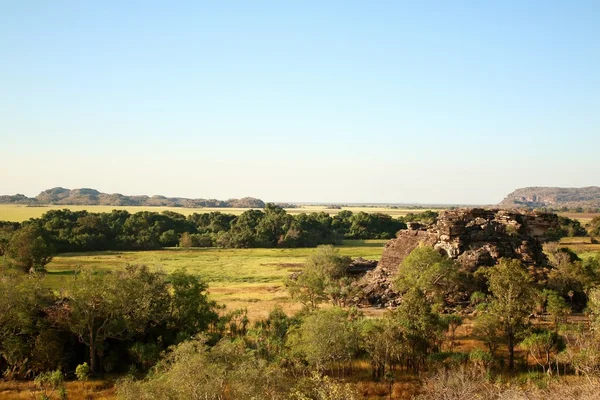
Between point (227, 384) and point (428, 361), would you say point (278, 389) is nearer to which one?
point (227, 384)

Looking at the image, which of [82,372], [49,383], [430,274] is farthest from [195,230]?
[49,383]

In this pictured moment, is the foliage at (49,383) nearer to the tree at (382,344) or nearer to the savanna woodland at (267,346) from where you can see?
the savanna woodland at (267,346)

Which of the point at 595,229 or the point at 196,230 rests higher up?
the point at 595,229

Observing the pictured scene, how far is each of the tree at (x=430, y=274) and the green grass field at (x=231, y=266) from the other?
35.9ft

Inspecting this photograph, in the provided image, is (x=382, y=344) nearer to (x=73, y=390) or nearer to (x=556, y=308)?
(x=556, y=308)

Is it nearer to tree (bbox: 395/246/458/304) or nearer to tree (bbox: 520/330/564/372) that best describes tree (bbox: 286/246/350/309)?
tree (bbox: 395/246/458/304)

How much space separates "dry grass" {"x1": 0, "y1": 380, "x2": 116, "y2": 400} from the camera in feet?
82.1

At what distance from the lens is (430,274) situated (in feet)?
137

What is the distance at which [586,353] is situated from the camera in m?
24.2

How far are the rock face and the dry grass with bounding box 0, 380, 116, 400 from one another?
2677 centimetres

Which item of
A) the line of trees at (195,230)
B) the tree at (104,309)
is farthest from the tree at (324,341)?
the line of trees at (195,230)

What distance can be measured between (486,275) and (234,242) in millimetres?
70122

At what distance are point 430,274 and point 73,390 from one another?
→ 2883 cm

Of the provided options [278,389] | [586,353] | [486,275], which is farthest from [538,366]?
[278,389]
